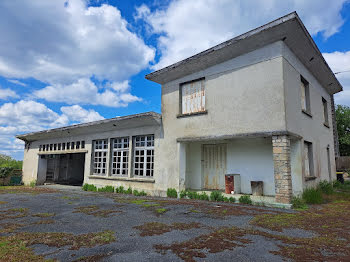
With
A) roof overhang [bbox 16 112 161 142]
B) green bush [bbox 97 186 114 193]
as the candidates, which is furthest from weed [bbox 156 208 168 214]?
green bush [bbox 97 186 114 193]

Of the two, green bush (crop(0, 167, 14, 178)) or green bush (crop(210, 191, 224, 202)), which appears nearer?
green bush (crop(210, 191, 224, 202))

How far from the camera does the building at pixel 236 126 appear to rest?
760 cm

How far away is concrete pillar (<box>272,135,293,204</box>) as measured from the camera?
6.98m

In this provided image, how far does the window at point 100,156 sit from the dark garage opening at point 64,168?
4.97 metres

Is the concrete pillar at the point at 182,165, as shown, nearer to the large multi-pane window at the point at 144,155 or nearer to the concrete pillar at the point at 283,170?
the large multi-pane window at the point at 144,155

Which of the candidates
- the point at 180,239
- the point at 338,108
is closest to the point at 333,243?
the point at 180,239

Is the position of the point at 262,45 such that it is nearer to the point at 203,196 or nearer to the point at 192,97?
the point at 192,97

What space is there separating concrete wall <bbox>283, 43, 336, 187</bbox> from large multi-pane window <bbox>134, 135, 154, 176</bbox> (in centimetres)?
609

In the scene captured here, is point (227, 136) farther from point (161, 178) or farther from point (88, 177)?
point (88, 177)

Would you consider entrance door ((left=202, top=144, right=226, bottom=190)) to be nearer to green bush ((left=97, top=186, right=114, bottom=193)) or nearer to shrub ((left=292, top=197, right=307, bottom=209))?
shrub ((left=292, top=197, right=307, bottom=209))

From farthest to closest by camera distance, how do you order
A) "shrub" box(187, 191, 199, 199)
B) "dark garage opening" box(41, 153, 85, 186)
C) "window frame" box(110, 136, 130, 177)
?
"dark garage opening" box(41, 153, 85, 186), "window frame" box(110, 136, 130, 177), "shrub" box(187, 191, 199, 199)

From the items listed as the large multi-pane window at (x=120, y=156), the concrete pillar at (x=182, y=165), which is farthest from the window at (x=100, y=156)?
the concrete pillar at (x=182, y=165)

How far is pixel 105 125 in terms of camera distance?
1220cm

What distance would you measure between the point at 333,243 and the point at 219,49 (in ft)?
22.3
